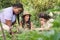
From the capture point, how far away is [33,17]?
788 cm

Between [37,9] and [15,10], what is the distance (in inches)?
146

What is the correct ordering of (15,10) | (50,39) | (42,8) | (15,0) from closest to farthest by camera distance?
(50,39) < (15,10) < (42,8) < (15,0)

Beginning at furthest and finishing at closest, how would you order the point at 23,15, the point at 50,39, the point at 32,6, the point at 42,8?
the point at 32,6
the point at 42,8
the point at 23,15
the point at 50,39

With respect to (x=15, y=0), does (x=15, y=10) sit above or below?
above

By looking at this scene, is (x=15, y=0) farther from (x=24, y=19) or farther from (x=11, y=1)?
(x=24, y=19)

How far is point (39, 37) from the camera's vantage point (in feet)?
2.97

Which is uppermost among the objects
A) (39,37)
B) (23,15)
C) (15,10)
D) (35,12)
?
(39,37)

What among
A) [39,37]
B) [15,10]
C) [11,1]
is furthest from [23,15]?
[39,37]

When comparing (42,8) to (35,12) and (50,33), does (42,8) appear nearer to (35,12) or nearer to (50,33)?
(35,12)

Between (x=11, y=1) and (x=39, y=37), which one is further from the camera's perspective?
(x=11, y=1)

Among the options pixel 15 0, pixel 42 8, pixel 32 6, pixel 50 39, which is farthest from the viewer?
pixel 15 0

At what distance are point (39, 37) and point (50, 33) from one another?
4 centimetres

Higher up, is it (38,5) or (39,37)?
(39,37)

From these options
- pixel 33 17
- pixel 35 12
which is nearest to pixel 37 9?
pixel 35 12
